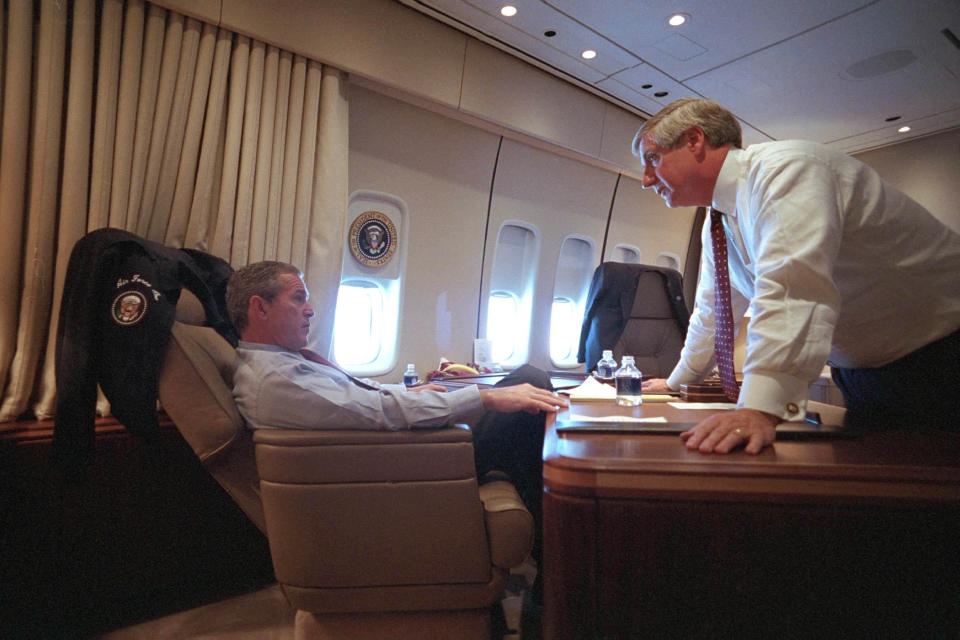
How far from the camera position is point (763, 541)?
2.40 feet

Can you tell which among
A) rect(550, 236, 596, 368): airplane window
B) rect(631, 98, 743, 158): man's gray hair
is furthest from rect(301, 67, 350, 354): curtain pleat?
rect(550, 236, 596, 368): airplane window

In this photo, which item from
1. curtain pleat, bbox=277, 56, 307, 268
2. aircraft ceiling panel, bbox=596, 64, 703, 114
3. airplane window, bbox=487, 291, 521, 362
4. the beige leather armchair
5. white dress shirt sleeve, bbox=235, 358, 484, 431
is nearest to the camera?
the beige leather armchair

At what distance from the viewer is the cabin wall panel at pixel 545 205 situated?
463 cm

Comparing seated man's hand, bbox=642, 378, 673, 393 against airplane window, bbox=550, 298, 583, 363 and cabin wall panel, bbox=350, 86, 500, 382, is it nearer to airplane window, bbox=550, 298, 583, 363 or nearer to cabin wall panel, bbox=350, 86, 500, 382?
cabin wall panel, bbox=350, 86, 500, 382

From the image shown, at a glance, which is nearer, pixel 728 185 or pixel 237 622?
pixel 728 185

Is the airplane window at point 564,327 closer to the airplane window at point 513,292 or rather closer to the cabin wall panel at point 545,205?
the cabin wall panel at point 545,205

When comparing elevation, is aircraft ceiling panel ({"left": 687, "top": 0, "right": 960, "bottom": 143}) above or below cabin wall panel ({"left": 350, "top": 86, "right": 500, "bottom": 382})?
above

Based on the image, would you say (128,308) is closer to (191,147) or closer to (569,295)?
(191,147)

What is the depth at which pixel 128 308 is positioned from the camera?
1.63 meters

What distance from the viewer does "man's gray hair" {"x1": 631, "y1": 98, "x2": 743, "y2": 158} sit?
148cm

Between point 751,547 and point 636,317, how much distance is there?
3582mm

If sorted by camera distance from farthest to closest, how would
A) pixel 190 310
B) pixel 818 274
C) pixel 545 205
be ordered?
pixel 545 205
pixel 190 310
pixel 818 274

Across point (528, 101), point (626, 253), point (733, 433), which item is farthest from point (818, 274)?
point (626, 253)

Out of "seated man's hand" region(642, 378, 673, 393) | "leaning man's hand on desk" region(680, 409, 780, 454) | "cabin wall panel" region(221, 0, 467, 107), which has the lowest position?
"seated man's hand" region(642, 378, 673, 393)
